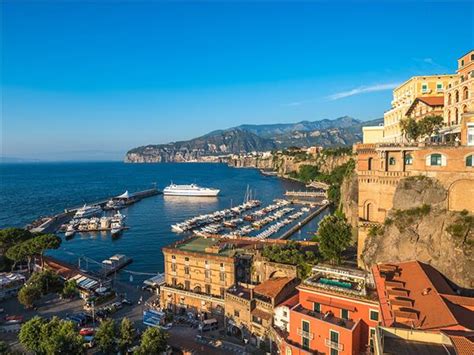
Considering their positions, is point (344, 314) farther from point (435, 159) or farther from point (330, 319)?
point (435, 159)

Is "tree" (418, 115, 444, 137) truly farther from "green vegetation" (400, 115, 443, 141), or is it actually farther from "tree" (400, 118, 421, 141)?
"tree" (400, 118, 421, 141)

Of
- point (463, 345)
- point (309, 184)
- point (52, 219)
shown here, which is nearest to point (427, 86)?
point (463, 345)

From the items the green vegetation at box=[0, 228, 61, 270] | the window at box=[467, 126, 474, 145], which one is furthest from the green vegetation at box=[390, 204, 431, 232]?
the green vegetation at box=[0, 228, 61, 270]

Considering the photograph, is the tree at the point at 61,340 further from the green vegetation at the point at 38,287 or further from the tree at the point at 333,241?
the tree at the point at 333,241

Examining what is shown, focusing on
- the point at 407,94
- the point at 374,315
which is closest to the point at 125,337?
the point at 374,315

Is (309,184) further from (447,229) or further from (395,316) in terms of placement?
(395,316)

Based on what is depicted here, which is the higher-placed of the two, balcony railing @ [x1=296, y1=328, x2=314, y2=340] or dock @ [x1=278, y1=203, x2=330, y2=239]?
balcony railing @ [x1=296, y1=328, x2=314, y2=340]

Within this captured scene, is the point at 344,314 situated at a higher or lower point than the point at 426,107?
lower
